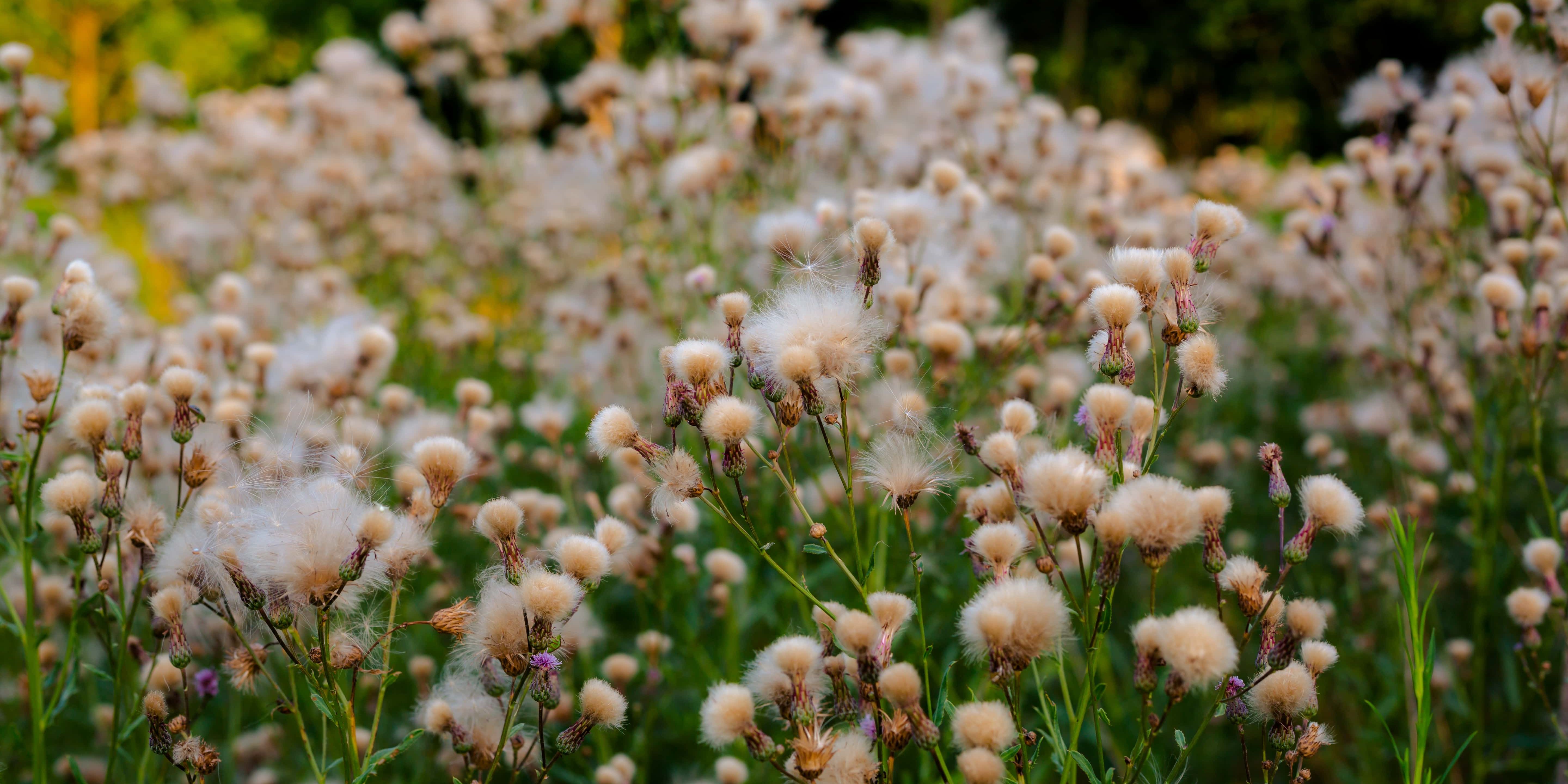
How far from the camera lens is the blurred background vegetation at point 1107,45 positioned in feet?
41.7

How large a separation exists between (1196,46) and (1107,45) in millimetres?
1332

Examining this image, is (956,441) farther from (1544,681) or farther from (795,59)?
(795,59)

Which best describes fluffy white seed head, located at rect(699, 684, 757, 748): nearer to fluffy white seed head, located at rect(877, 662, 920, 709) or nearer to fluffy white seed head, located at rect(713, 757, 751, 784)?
fluffy white seed head, located at rect(877, 662, 920, 709)

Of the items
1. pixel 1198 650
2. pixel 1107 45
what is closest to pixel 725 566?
pixel 1198 650

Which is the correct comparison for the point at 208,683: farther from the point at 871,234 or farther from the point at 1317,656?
the point at 1317,656

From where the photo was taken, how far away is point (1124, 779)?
111cm

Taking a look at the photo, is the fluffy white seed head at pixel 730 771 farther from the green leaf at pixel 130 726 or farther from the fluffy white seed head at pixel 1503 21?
the fluffy white seed head at pixel 1503 21

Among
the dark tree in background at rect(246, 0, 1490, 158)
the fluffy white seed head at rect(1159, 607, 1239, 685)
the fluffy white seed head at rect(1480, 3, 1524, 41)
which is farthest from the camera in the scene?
the dark tree in background at rect(246, 0, 1490, 158)

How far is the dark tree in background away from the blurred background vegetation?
1.0 inches

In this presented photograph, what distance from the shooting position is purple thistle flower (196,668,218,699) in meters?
1.40

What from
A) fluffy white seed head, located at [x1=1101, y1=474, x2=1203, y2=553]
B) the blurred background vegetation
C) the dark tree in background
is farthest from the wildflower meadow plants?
the dark tree in background

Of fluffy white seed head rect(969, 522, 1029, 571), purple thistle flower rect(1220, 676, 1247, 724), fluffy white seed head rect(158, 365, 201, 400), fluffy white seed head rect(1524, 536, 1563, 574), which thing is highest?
fluffy white seed head rect(969, 522, 1029, 571)

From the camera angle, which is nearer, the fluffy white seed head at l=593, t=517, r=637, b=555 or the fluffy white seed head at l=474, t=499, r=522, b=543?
the fluffy white seed head at l=474, t=499, r=522, b=543

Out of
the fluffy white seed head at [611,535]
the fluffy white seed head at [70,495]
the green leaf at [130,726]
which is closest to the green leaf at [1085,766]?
the fluffy white seed head at [611,535]
